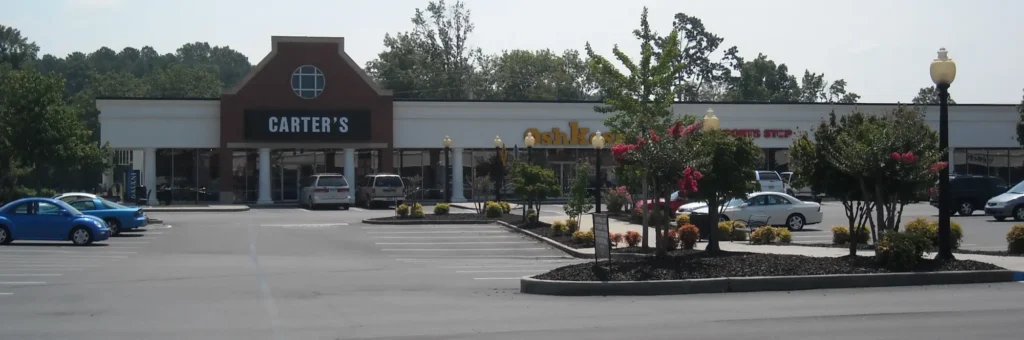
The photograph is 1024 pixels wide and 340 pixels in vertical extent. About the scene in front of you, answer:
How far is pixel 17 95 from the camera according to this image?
39.4 m

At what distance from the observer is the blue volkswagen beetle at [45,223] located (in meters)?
26.7

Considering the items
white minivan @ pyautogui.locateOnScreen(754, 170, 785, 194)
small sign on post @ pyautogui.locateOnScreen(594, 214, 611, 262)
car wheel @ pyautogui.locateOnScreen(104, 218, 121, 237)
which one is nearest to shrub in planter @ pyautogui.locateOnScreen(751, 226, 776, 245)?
small sign on post @ pyautogui.locateOnScreen(594, 214, 611, 262)

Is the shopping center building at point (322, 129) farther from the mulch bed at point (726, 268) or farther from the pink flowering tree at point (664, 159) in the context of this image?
the mulch bed at point (726, 268)

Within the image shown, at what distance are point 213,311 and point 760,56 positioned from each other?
10507 cm

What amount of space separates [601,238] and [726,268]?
2.09m

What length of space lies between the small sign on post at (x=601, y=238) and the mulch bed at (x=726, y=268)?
0.23 meters

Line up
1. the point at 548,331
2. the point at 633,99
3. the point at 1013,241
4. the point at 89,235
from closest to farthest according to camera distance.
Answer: the point at 548,331
the point at 1013,241
the point at 89,235
the point at 633,99

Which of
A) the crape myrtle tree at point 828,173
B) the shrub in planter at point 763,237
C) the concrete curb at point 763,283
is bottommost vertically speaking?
the concrete curb at point 763,283

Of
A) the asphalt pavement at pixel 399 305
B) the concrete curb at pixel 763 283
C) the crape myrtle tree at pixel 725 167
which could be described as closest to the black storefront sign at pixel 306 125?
the asphalt pavement at pixel 399 305

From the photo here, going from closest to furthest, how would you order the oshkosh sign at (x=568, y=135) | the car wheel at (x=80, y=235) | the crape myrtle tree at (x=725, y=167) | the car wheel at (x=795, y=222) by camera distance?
the crape myrtle tree at (x=725, y=167) < the car wheel at (x=80, y=235) < the car wheel at (x=795, y=222) < the oshkosh sign at (x=568, y=135)

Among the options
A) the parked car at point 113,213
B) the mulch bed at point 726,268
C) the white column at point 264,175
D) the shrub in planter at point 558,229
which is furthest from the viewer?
the white column at point 264,175

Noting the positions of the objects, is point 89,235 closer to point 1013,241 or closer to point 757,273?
point 757,273

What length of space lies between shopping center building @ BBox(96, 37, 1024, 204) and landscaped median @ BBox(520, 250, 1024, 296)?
1323 inches

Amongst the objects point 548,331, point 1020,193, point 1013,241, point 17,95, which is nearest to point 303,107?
point 17,95
